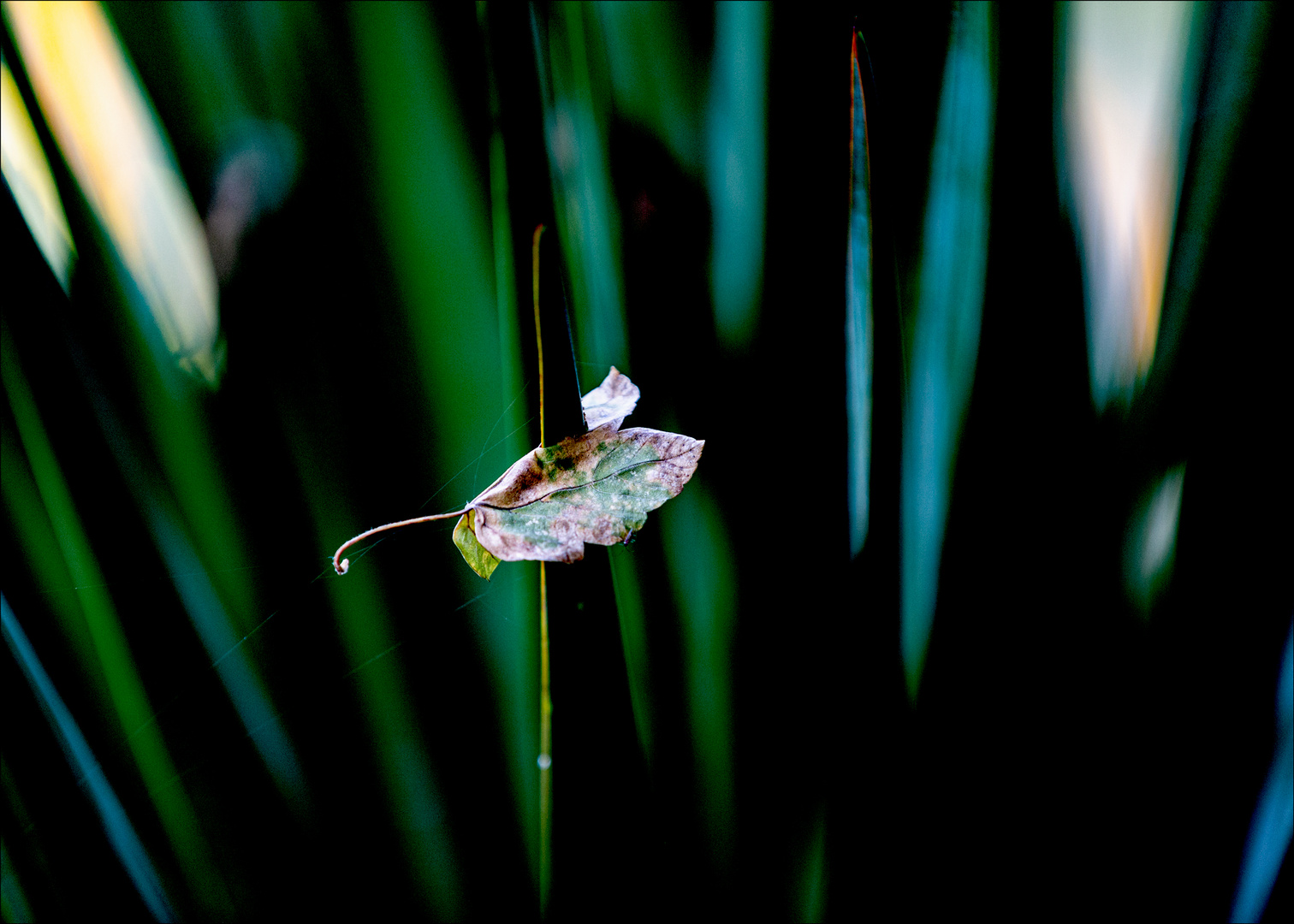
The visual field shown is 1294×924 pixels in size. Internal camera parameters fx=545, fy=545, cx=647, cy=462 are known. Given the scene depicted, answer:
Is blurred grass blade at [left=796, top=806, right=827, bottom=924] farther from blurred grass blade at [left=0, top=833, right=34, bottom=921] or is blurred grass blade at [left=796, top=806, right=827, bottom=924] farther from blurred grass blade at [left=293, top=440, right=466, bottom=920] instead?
blurred grass blade at [left=0, top=833, right=34, bottom=921]

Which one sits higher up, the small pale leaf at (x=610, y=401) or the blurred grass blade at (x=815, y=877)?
the small pale leaf at (x=610, y=401)

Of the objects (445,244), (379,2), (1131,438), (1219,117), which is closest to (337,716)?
(445,244)

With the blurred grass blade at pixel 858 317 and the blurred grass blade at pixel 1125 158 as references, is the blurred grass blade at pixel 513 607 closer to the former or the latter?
the blurred grass blade at pixel 858 317

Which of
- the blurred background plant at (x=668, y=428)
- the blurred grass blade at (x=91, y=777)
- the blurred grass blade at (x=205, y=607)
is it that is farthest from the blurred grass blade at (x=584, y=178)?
the blurred grass blade at (x=91, y=777)

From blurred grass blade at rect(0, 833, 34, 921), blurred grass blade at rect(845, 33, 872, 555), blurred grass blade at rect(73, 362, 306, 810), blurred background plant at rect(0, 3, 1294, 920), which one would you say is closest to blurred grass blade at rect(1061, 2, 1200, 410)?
blurred background plant at rect(0, 3, 1294, 920)

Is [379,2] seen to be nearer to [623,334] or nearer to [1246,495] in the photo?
[623,334]
